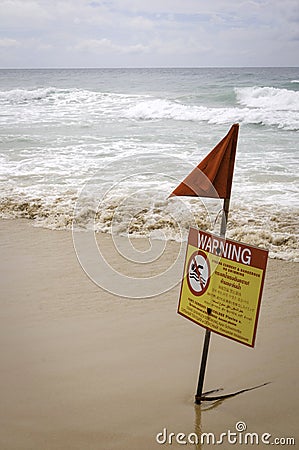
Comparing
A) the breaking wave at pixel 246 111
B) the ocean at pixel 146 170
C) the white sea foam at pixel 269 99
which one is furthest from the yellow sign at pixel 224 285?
the white sea foam at pixel 269 99

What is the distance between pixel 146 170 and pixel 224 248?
5.82 m

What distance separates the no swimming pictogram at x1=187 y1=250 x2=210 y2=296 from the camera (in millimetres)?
2170

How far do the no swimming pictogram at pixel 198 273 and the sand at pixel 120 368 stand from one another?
24.0 inches

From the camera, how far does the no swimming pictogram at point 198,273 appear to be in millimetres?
2170

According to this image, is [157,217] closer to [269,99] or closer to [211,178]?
[211,178]

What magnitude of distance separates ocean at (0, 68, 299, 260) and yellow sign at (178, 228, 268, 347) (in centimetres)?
15

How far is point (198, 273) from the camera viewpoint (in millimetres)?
2201

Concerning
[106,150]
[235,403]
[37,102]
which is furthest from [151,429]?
[37,102]

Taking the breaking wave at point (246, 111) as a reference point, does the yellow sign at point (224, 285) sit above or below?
below

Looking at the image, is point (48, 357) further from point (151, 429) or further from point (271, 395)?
point (271, 395)

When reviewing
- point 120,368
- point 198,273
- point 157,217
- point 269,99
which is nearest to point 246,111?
point 269,99

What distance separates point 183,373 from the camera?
104 inches

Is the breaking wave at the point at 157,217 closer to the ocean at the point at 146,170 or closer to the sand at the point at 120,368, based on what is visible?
the ocean at the point at 146,170

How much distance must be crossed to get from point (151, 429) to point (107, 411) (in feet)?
0.77
